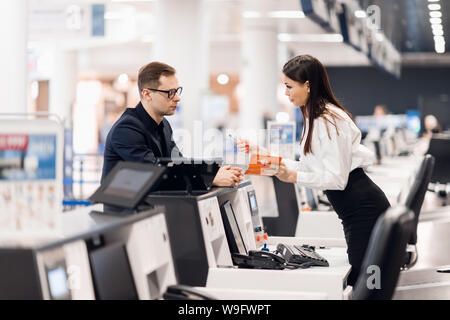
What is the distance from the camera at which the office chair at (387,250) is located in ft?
8.05

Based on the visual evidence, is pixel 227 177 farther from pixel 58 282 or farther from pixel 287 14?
pixel 287 14

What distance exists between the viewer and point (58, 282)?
7.72 ft

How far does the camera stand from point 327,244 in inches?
181

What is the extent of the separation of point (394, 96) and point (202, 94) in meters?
22.2

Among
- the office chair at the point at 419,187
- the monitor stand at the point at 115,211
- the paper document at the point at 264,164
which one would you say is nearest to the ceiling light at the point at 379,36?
the office chair at the point at 419,187

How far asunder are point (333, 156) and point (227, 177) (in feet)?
2.04

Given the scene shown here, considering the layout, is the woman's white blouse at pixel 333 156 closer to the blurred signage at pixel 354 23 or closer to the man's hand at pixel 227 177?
the man's hand at pixel 227 177

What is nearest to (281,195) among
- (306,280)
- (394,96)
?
(306,280)


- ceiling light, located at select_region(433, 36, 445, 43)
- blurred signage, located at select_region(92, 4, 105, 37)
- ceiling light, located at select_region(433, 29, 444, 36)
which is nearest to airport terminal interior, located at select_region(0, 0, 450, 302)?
blurred signage, located at select_region(92, 4, 105, 37)

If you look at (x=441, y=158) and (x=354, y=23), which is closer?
(x=441, y=158)

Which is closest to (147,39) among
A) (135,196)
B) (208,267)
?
(208,267)

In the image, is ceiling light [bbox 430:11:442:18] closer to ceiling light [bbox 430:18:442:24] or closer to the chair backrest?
ceiling light [bbox 430:18:442:24]

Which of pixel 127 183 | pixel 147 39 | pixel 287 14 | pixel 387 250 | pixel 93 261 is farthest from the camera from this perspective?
pixel 147 39

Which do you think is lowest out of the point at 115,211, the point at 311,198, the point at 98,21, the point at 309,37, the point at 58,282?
the point at 311,198
